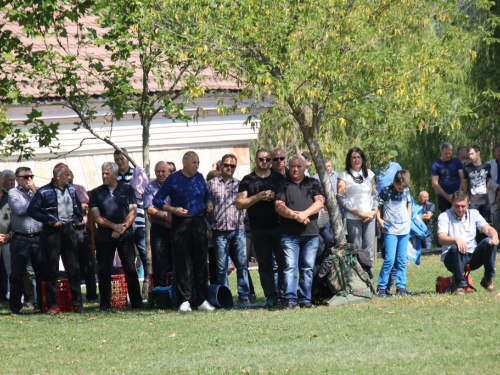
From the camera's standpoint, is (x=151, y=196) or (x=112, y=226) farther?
(x=151, y=196)

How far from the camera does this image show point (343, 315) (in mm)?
11281

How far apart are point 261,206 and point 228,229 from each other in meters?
0.98

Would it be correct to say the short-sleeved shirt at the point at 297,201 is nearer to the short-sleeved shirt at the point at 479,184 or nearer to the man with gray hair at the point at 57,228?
the man with gray hair at the point at 57,228

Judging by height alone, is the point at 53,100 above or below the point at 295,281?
above

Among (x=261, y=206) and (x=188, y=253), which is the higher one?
(x=261, y=206)

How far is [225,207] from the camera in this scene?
45.0ft

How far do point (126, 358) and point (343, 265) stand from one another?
4.35 metres

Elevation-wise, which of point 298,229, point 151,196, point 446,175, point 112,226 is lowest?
point 298,229

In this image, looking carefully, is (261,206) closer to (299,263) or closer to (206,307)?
(299,263)

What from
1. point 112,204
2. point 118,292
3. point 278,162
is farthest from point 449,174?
point 112,204

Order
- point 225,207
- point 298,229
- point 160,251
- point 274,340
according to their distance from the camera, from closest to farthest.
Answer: point 274,340
point 298,229
point 225,207
point 160,251

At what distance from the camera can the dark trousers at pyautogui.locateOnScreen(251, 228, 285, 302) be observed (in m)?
12.9

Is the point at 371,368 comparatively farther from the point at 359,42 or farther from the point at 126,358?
the point at 359,42

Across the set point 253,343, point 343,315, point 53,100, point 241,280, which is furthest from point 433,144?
point 253,343
